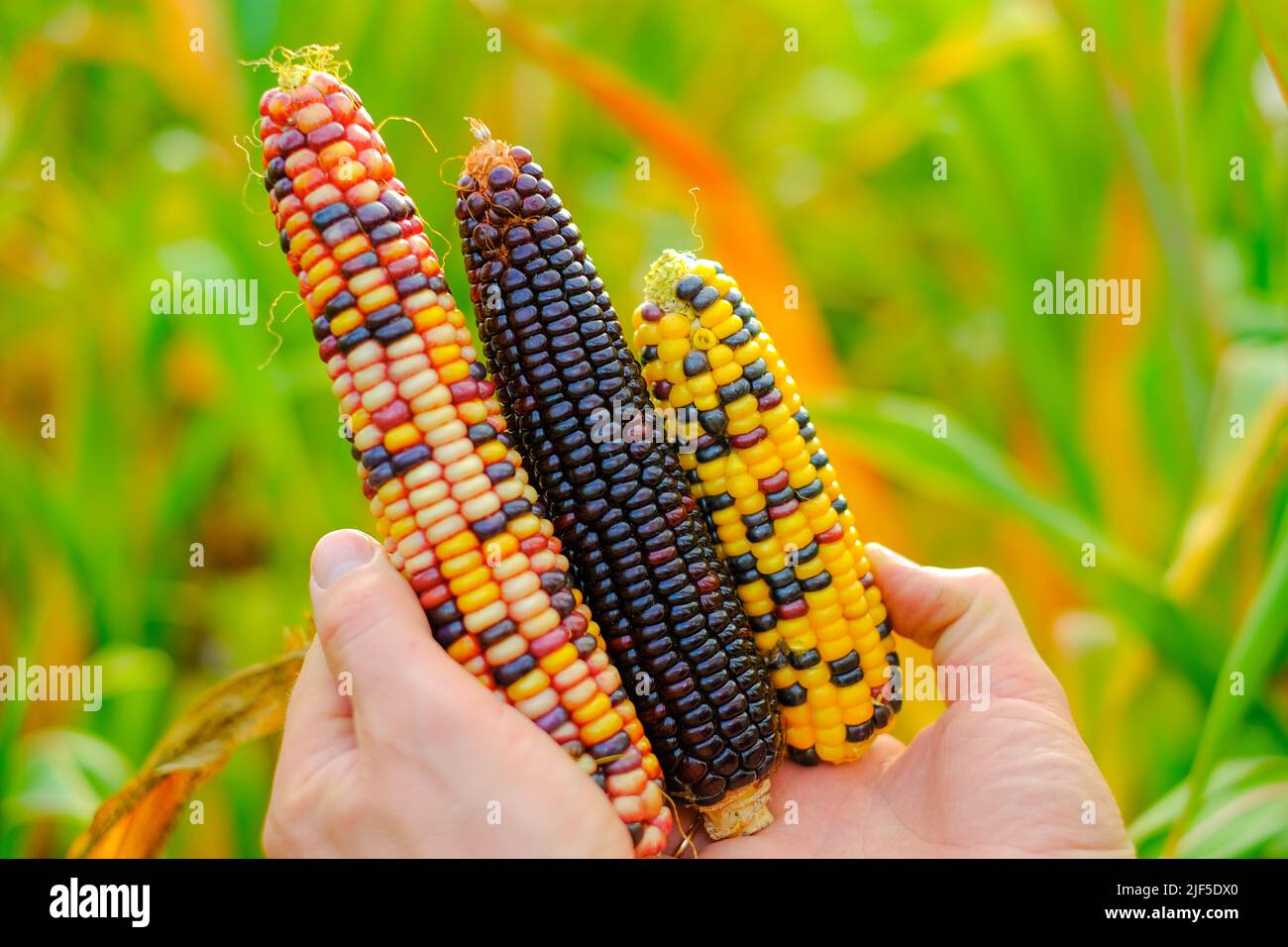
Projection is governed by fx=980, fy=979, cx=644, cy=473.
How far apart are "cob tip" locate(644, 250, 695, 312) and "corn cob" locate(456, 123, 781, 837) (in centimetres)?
13

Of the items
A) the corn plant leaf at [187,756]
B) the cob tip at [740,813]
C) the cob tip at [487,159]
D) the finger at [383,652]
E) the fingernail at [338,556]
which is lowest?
the cob tip at [740,813]

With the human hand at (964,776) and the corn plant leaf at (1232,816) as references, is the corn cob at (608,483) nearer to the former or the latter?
A: the human hand at (964,776)

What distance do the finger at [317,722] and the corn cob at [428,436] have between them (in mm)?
252

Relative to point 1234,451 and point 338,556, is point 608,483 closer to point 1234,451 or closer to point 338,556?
point 338,556

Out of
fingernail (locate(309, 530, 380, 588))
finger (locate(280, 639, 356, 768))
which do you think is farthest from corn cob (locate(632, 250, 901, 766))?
finger (locate(280, 639, 356, 768))

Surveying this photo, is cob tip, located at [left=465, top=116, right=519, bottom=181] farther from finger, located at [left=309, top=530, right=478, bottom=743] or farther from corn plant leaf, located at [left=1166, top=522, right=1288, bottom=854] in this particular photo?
corn plant leaf, located at [left=1166, top=522, right=1288, bottom=854]

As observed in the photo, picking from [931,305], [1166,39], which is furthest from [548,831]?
[931,305]

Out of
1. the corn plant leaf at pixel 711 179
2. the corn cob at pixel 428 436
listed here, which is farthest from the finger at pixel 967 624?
the corn plant leaf at pixel 711 179

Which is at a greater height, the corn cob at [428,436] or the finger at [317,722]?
the corn cob at [428,436]

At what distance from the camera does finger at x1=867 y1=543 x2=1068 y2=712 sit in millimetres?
2051

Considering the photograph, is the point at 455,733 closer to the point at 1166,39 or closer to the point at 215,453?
the point at 215,453

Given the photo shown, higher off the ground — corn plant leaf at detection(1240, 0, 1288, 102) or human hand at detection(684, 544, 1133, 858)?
corn plant leaf at detection(1240, 0, 1288, 102)

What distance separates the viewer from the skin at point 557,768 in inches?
63.1
